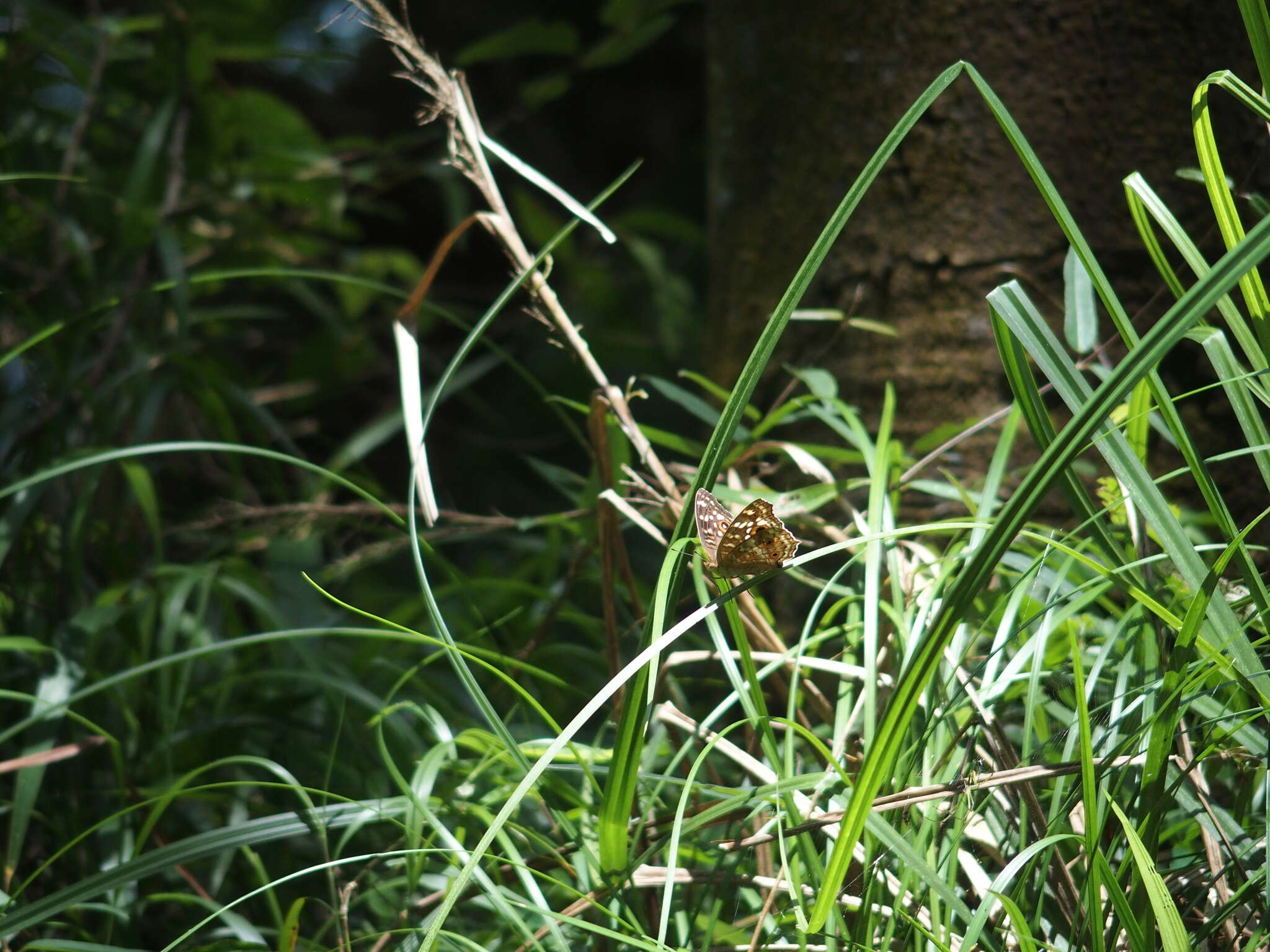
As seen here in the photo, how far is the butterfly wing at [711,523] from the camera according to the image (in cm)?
35

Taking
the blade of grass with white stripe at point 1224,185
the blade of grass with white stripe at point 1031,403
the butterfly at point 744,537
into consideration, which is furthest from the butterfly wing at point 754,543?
the blade of grass with white stripe at point 1224,185

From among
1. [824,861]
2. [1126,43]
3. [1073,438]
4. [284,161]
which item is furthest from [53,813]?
[1126,43]

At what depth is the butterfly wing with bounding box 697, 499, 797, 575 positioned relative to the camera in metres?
0.34

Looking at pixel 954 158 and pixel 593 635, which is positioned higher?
pixel 954 158

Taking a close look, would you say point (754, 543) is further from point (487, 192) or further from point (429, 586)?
point (487, 192)

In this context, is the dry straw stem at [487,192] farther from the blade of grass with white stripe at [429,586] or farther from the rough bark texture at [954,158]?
the rough bark texture at [954,158]

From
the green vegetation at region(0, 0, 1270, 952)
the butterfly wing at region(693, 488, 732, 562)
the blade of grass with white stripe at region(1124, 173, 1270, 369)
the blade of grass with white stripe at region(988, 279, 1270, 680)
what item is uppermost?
the blade of grass with white stripe at region(1124, 173, 1270, 369)

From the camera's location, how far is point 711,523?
0.37m

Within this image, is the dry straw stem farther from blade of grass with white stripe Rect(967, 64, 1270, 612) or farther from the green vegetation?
blade of grass with white stripe Rect(967, 64, 1270, 612)

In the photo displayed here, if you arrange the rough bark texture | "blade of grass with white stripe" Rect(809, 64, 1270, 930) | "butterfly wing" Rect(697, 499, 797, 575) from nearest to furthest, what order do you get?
"blade of grass with white stripe" Rect(809, 64, 1270, 930), "butterfly wing" Rect(697, 499, 797, 575), the rough bark texture

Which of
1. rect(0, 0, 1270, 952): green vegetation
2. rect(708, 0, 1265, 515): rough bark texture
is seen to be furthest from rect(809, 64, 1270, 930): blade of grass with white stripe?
rect(708, 0, 1265, 515): rough bark texture

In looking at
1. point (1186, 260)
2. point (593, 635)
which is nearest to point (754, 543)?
point (1186, 260)

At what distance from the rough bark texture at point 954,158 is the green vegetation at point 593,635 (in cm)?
4

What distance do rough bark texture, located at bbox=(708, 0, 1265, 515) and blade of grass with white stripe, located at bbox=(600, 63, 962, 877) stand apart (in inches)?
12.1
